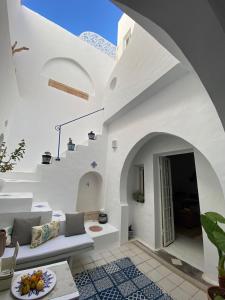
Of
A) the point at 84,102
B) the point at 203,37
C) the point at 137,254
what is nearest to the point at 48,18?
the point at 84,102

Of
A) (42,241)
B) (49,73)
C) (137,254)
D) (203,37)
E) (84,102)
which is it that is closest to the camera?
(203,37)

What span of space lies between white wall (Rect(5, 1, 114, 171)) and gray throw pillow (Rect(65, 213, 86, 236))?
209 centimetres

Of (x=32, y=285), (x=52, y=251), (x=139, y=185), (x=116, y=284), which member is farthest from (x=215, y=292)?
(x=139, y=185)

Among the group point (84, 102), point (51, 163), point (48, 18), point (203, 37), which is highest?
point (48, 18)

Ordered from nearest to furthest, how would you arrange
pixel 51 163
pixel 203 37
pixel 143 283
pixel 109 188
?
pixel 203 37, pixel 143 283, pixel 51 163, pixel 109 188

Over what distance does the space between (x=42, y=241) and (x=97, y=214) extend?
2.28m

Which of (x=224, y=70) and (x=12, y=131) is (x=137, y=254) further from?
(x=12, y=131)

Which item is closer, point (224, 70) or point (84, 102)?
point (224, 70)

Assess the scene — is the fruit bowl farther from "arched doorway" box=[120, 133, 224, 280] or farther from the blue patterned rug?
"arched doorway" box=[120, 133, 224, 280]

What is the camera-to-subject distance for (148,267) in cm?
269

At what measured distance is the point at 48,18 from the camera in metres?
4.95

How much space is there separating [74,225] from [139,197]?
1.97 m

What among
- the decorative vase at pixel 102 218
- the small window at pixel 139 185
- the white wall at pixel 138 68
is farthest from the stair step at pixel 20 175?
the small window at pixel 139 185

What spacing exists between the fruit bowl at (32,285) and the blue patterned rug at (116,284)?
822 mm
